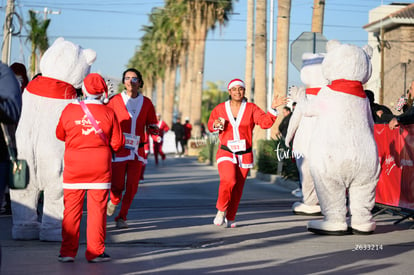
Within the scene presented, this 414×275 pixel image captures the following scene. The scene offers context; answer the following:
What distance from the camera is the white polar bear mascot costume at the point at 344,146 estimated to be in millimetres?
9656

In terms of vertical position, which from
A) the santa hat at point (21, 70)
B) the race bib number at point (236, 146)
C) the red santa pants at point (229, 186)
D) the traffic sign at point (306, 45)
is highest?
the traffic sign at point (306, 45)

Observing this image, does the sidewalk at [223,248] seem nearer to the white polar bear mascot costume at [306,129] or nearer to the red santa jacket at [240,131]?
the white polar bear mascot costume at [306,129]

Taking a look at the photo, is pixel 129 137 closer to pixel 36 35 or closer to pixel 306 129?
pixel 306 129

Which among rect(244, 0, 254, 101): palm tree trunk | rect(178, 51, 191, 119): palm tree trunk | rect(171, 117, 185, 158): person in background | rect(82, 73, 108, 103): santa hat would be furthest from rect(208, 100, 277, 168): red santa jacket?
rect(178, 51, 191, 119): palm tree trunk

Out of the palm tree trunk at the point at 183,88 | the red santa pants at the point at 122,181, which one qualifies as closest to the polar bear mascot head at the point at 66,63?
the red santa pants at the point at 122,181

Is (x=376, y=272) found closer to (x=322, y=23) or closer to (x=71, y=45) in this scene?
(x=71, y=45)

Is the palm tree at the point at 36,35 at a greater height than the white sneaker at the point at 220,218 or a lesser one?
greater

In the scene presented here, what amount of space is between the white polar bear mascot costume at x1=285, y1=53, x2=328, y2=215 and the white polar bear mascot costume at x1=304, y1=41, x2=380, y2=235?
6.32ft

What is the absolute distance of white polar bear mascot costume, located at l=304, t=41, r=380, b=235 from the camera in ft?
31.7

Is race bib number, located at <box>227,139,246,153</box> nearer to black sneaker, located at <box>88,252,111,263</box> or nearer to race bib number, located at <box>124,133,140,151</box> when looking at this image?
race bib number, located at <box>124,133,140,151</box>

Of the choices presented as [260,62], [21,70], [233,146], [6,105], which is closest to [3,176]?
[6,105]

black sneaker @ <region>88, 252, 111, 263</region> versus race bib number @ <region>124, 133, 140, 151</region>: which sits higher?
race bib number @ <region>124, 133, 140, 151</region>

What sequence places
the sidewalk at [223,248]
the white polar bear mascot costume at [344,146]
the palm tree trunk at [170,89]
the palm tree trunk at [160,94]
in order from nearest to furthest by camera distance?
the sidewalk at [223,248]
the white polar bear mascot costume at [344,146]
the palm tree trunk at [170,89]
the palm tree trunk at [160,94]

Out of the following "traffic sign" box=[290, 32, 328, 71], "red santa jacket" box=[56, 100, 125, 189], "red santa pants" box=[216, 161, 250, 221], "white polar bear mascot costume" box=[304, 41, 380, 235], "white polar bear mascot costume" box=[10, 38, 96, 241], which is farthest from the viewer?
"traffic sign" box=[290, 32, 328, 71]
